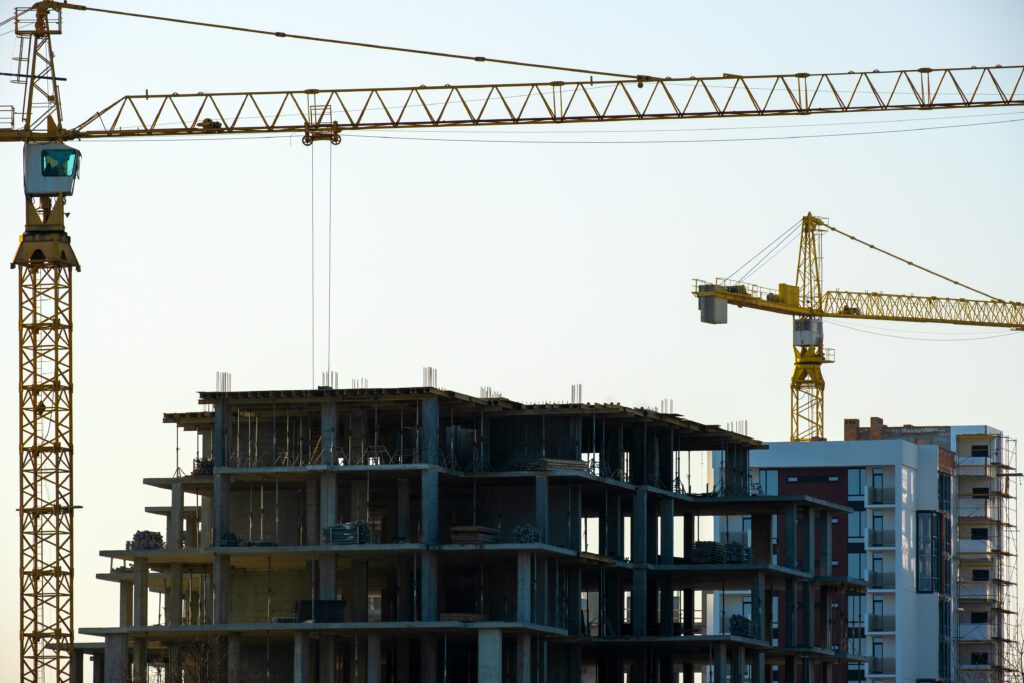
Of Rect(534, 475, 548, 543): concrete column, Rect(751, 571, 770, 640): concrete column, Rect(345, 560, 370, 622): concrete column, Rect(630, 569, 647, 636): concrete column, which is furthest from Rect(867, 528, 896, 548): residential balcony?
Rect(345, 560, 370, 622): concrete column

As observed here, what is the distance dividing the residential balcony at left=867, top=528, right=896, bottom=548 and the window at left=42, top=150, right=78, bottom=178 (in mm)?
84118

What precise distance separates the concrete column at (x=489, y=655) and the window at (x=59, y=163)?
1460 inches

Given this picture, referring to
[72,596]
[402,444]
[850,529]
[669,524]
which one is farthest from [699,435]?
[850,529]

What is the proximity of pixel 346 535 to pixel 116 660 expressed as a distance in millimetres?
14139

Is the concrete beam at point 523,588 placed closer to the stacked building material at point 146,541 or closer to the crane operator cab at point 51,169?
the stacked building material at point 146,541

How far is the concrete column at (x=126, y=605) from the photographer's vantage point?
401 feet

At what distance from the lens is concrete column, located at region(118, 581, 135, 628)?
122250mm

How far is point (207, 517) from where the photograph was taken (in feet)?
394

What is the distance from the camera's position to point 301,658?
353 ft

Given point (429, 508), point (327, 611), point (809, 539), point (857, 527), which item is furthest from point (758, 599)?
point (857, 527)

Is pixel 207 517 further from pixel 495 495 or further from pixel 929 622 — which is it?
pixel 929 622

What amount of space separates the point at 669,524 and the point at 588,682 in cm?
987

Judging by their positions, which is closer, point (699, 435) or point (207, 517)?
point (207, 517)

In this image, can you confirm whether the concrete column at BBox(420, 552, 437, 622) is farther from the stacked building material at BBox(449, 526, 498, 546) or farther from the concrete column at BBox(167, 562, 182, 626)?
the concrete column at BBox(167, 562, 182, 626)
